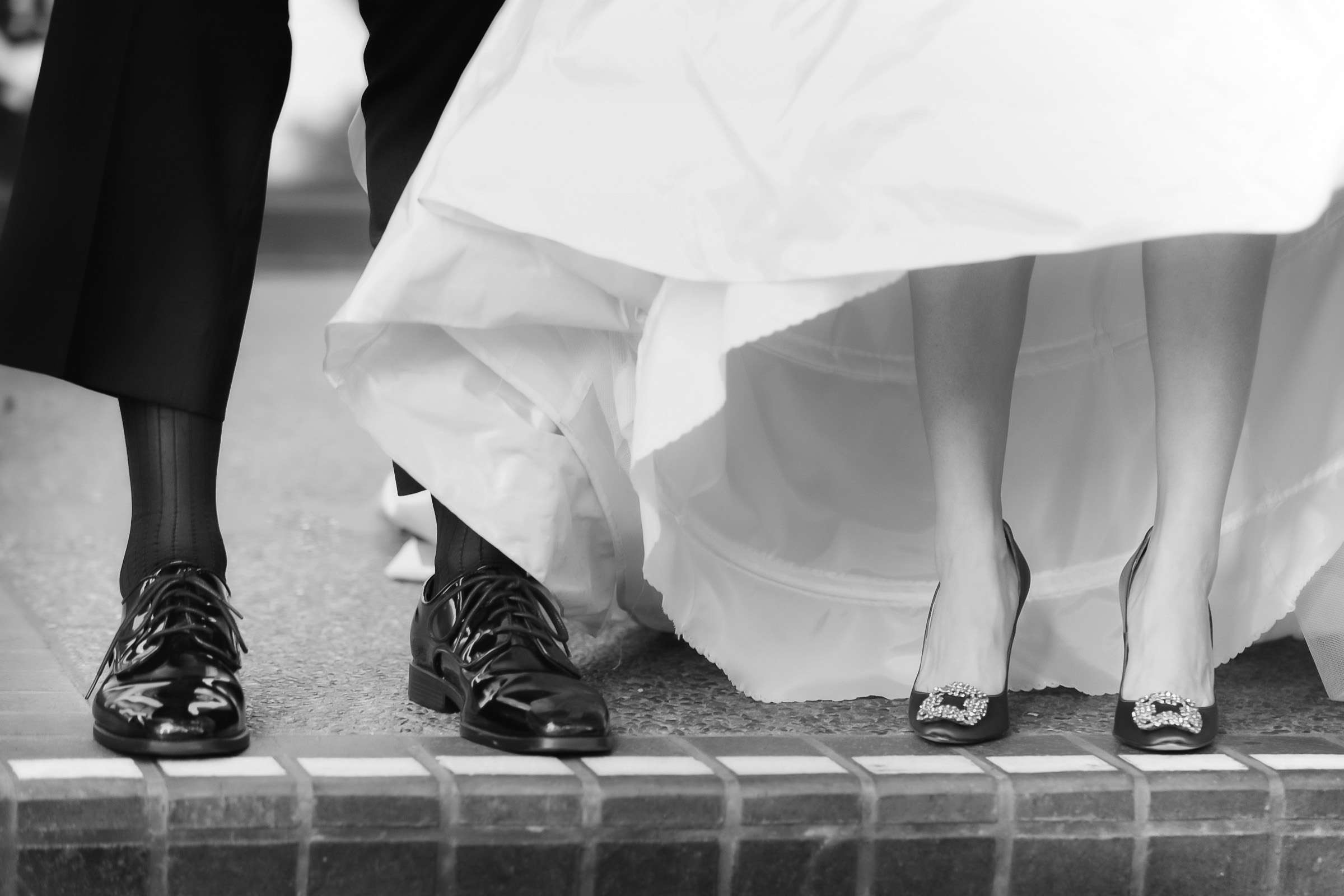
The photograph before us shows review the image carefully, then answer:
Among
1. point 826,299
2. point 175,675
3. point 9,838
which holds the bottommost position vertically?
point 9,838

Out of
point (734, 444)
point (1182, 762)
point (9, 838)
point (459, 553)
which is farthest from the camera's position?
point (734, 444)

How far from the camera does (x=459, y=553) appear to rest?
57.2 inches

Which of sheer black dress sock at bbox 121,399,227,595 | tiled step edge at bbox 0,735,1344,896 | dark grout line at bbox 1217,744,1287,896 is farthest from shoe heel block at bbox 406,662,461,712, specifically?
dark grout line at bbox 1217,744,1287,896

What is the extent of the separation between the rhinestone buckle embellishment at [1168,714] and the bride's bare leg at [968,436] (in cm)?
13

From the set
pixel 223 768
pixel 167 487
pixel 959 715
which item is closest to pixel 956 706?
pixel 959 715

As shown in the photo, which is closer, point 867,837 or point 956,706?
point 867,837

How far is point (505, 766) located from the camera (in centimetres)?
118

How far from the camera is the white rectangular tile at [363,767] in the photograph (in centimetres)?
114

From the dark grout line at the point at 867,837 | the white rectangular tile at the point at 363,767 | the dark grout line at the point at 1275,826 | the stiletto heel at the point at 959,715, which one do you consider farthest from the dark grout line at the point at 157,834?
the dark grout line at the point at 1275,826

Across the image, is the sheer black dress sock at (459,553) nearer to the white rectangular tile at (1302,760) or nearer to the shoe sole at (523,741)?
the shoe sole at (523,741)

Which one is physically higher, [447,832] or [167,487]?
[167,487]

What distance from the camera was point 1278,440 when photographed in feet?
5.14

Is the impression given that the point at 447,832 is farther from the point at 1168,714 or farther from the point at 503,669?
the point at 1168,714

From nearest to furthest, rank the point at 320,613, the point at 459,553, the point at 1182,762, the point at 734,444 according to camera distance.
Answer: the point at 1182,762
the point at 459,553
the point at 734,444
the point at 320,613
